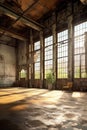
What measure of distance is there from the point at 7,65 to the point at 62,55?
8.38 metres

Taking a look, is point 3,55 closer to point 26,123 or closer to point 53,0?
point 53,0

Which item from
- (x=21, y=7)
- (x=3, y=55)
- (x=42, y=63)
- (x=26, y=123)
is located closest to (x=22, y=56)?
(x=3, y=55)

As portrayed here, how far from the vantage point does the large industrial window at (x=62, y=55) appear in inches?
490

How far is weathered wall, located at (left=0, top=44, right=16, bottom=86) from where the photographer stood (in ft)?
57.0

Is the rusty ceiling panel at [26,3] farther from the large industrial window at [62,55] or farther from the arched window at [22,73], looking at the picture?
the arched window at [22,73]

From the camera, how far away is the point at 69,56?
39.1 feet

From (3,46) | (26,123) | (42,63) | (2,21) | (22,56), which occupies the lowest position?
(26,123)

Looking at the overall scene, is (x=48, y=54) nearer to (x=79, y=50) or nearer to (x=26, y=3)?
(x=79, y=50)

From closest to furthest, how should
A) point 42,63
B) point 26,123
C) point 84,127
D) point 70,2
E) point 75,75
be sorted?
point 84,127 < point 26,123 < point 75,75 < point 70,2 < point 42,63

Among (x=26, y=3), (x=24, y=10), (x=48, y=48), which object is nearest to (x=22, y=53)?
(x=48, y=48)

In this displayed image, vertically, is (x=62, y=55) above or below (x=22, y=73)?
above

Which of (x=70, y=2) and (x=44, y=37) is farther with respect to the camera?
(x=44, y=37)

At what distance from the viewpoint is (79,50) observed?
452 inches

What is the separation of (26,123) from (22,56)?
616 inches
